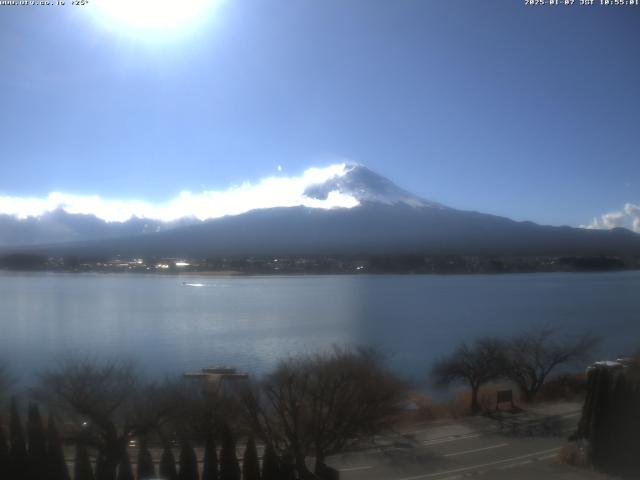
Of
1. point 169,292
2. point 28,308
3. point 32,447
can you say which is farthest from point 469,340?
point 169,292

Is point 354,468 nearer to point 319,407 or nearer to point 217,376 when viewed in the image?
point 319,407

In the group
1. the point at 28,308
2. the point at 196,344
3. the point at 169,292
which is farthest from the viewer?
the point at 169,292

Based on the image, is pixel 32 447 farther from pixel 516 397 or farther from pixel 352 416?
pixel 516 397

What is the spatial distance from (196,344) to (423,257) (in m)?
12.4

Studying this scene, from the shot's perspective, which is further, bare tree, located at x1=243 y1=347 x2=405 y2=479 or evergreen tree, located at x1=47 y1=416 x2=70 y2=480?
bare tree, located at x1=243 y1=347 x2=405 y2=479

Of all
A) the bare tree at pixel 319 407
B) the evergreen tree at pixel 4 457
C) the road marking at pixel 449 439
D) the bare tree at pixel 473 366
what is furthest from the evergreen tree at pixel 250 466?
the bare tree at pixel 473 366

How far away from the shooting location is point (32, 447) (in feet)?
14.0

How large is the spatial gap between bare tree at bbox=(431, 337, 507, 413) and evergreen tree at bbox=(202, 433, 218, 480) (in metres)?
3.69

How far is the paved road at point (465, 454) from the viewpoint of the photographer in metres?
4.39

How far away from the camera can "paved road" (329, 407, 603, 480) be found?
4.39 m

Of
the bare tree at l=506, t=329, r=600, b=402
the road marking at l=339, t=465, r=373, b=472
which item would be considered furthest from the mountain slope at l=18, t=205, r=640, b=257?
the road marking at l=339, t=465, r=373, b=472

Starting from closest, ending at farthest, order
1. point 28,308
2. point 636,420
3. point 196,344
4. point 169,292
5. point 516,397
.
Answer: point 636,420 < point 516,397 < point 196,344 < point 28,308 < point 169,292

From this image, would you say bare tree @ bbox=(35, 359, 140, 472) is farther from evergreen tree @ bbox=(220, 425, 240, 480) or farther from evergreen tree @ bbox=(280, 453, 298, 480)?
evergreen tree @ bbox=(280, 453, 298, 480)

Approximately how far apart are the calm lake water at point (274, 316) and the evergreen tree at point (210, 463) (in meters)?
2.09
